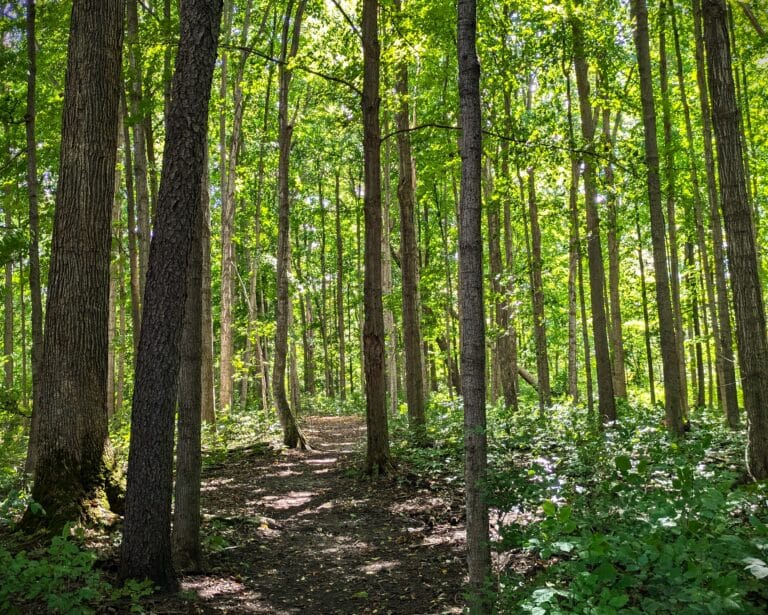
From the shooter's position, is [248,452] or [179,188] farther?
[248,452]

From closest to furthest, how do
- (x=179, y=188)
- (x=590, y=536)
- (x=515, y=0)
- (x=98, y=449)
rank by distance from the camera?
(x=590, y=536)
(x=179, y=188)
(x=98, y=449)
(x=515, y=0)

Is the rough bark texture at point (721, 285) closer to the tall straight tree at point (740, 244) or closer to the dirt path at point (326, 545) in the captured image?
the tall straight tree at point (740, 244)

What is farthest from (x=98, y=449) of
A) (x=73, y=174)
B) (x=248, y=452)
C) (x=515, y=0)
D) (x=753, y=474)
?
(x=515, y=0)

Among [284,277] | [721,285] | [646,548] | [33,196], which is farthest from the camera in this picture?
[284,277]

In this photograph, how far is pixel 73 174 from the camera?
6.46 m

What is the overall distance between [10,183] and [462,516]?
12122mm

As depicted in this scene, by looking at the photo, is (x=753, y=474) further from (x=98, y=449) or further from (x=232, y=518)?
(x=98, y=449)

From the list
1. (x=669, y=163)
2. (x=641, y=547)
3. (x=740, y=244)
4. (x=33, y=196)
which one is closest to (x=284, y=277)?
(x=33, y=196)

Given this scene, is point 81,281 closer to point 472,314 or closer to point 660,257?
point 472,314

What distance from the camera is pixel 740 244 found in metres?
6.25

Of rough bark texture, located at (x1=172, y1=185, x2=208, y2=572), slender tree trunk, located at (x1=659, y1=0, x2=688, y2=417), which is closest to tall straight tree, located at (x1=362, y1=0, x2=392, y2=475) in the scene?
rough bark texture, located at (x1=172, y1=185, x2=208, y2=572)

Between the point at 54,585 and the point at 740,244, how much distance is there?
696 centimetres

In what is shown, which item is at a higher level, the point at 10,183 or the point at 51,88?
the point at 51,88

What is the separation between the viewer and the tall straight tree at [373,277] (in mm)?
10445
